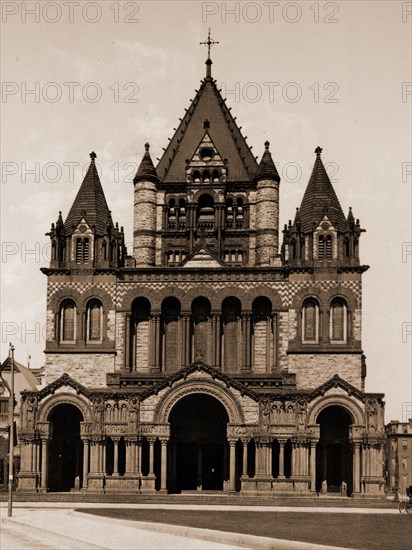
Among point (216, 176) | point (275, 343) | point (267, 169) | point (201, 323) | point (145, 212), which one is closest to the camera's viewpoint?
point (275, 343)

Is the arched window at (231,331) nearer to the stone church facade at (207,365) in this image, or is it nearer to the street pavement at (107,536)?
the stone church facade at (207,365)

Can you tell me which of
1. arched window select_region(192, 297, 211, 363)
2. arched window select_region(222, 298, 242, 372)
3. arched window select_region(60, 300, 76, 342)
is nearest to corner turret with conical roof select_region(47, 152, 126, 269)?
arched window select_region(60, 300, 76, 342)

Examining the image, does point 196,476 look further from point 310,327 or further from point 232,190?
point 232,190

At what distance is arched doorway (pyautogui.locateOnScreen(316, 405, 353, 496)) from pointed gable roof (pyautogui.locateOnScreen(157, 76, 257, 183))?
20.8m

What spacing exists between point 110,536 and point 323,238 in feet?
124

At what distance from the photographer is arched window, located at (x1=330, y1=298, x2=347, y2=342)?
210 ft

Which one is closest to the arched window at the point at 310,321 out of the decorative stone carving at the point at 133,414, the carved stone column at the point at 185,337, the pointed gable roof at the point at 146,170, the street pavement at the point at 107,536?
the carved stone column at the point at 185,337

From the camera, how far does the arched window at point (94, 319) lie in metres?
65.4

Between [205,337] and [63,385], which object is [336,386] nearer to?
[205,337]

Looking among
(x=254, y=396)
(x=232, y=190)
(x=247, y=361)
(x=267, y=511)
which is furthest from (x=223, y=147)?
(x=267, y=511)

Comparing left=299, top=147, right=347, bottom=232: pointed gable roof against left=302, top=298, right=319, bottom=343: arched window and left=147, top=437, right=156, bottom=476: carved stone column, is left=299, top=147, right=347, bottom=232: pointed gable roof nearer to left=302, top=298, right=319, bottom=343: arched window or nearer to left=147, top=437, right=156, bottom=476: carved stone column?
left=302, top=298, right=319, bottom=343: arched window

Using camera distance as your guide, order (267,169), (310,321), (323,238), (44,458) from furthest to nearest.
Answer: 1. (267,169)
2. (323,238)
3. (310,321)
4. (44,458)

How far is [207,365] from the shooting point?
194 ft

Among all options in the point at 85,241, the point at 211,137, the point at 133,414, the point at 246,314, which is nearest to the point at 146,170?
the point at 211,137
